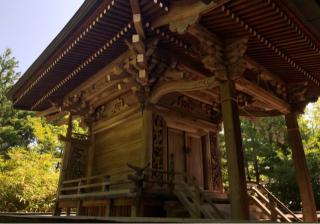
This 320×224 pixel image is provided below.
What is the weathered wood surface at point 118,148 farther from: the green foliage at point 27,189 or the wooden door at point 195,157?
the green foliage at point 27,189

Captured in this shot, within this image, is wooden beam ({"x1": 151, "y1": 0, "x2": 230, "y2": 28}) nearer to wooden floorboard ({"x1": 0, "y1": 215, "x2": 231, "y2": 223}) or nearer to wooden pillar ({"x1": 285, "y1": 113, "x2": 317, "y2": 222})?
wooden floorboard ({"x1": 0, "y1": 215, "x2": 231, "y2": 223})

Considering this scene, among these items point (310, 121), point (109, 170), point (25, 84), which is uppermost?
point (310, 121)

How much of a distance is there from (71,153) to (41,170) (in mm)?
9989

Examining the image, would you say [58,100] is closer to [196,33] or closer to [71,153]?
[71,153]

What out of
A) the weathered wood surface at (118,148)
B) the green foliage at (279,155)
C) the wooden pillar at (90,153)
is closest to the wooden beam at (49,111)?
the wooden pillar at (90,153)

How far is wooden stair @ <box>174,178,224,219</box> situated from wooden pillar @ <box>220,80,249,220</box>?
712 millimetres

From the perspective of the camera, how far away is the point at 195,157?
30.1 feet

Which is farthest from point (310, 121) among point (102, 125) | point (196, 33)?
point (196, 33)

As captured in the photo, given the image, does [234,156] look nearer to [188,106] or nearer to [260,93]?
[260,93]

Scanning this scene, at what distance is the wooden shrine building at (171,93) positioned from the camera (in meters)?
5.67

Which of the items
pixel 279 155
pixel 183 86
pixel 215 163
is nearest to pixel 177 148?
pixel 215 163

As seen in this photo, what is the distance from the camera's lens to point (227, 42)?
6141 mm

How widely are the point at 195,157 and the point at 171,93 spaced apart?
2258mm

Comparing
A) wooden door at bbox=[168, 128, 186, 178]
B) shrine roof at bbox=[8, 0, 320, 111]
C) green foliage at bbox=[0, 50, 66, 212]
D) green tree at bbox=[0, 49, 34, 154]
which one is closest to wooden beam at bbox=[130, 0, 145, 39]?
shrine roof at bbox=[8, 0, 320, 111]
